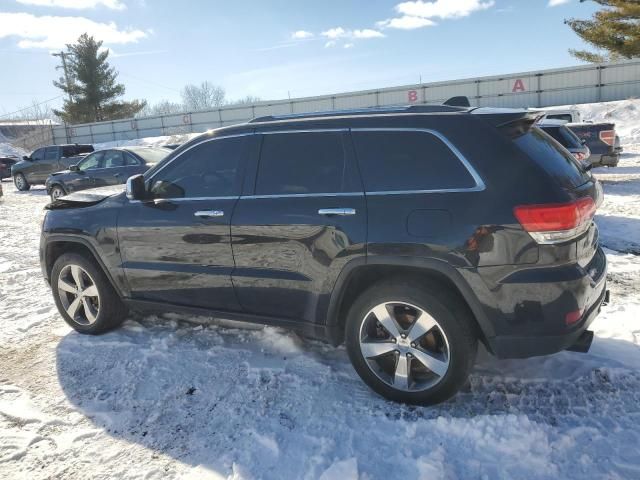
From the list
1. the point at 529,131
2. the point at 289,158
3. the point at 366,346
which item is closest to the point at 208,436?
the point at 366,346

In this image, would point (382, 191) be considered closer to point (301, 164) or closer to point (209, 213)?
point (301, 164)

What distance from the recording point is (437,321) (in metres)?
2.90

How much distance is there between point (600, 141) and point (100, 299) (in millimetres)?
13927

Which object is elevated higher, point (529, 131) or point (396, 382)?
point (529, 131)

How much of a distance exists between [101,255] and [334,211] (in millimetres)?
2340

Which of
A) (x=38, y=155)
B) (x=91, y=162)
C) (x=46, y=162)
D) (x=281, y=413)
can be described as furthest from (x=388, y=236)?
(x=38, y=155)

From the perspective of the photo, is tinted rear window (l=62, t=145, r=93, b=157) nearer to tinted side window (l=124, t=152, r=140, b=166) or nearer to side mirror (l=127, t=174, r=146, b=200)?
tinted side window (l=124, t=152, r=140, b=166)

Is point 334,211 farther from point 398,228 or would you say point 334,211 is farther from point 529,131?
point 529,131

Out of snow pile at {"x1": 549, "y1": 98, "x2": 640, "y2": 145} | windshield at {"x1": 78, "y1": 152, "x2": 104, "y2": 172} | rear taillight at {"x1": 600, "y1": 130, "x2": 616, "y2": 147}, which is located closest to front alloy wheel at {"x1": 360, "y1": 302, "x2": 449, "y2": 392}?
windshield at {"x1": 78, "y1": 152, "x2": 104, "y2": 172}

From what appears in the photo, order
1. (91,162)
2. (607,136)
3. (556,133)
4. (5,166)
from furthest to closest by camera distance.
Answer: (5,166), (607,136), (91,162), (556,133)

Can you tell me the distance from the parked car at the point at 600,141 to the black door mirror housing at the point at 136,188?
13114 mm

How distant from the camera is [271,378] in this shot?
353 centimetres

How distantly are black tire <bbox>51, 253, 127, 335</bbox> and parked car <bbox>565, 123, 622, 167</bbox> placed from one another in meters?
13.3

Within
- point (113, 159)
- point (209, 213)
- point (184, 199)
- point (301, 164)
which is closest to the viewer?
point (301, 164)
